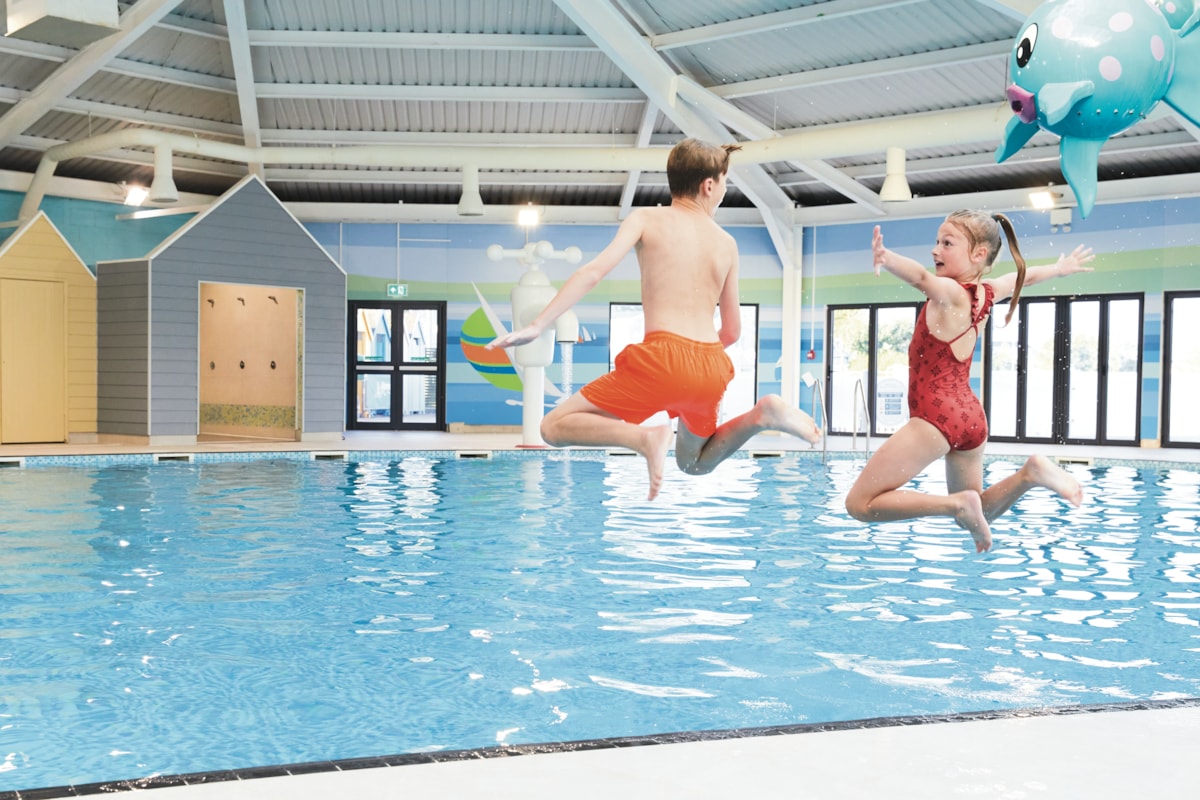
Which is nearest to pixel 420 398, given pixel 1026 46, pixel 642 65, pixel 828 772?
pixel 642 65

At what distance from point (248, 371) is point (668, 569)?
1312cm

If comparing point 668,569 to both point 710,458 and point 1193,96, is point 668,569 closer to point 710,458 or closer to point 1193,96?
point 710,458

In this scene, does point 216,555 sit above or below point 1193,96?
below

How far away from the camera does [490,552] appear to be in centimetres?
859

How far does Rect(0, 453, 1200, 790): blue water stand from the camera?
4.78m

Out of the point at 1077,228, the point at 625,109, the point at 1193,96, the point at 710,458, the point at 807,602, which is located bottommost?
A: the point at 807,602

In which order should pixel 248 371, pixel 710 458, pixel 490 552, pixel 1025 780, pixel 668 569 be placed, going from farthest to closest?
1. pixel 248 371
2. pixel 490 552
3. pixel 668 569
4. pixel 710 458
5. pixel 1025 780

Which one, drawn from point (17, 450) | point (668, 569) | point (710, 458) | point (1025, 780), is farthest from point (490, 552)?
point (17, 450)

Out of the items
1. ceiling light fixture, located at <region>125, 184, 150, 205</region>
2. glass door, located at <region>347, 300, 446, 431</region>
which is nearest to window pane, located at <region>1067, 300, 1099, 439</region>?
glass door, located at <region>347, 300, 446, 431</region>

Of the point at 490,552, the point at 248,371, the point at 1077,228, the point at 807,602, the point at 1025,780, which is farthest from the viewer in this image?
the point at 248,371

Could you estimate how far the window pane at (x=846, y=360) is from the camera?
777 inches

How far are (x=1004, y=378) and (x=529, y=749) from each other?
53.3 ft

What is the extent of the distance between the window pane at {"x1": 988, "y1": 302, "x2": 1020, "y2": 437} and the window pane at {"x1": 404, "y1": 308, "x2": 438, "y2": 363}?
921 cm

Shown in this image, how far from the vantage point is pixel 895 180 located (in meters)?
13.7
